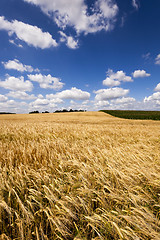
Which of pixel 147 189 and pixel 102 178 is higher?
pixel 102 178

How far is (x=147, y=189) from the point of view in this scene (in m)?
1.39

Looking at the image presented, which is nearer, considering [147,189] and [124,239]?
[124,239]

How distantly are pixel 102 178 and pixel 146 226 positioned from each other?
632 mm

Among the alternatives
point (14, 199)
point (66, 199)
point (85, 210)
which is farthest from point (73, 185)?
point (14, 199)

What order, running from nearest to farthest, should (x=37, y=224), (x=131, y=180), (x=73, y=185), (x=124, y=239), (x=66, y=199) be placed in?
(x=124, y=239) → (x=37, y=224) → (x=66, y=199) → (x=73, y=185) → (x=131, y=180)

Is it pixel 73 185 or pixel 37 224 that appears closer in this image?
pixel 37 224

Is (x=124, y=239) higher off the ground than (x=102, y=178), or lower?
lower

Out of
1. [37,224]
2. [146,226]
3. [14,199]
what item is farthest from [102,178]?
[14,199]

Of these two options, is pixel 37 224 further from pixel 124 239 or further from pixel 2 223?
pixel 124 239

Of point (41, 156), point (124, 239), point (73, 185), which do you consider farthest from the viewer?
point (41, 156)

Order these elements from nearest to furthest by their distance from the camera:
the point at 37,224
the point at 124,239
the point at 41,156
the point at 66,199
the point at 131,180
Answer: the point at 124,239, the point at 37,224, the point at 66,199, the point at 131,180, the point at 41,156

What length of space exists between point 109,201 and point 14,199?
1042mm

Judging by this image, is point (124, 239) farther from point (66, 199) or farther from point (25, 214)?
point (25, 214)

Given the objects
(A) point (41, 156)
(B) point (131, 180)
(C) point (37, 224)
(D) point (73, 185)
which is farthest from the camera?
(A) point (41, 156)
